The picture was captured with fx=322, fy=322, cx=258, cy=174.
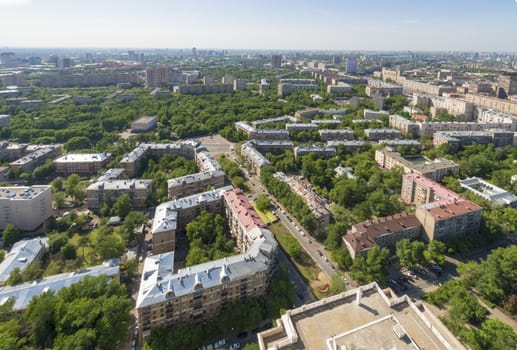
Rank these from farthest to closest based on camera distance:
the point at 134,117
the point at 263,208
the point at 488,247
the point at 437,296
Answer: the point at 134,117 → the point at 263,208 → the point at 488,247 → the point at 437,296

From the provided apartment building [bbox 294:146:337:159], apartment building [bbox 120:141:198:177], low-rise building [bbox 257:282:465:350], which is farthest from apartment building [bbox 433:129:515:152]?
low-rise building [bbox 257:282:465:350]

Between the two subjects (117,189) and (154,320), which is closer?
(154,320)

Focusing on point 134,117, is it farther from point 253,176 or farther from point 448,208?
point 448,208

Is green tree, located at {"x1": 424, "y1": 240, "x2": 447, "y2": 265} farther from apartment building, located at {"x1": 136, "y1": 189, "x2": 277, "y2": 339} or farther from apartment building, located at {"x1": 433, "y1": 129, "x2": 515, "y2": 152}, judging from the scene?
apartment building, located at {"x1": 433, "y1": 129, "x2": 515, "y2": 152}

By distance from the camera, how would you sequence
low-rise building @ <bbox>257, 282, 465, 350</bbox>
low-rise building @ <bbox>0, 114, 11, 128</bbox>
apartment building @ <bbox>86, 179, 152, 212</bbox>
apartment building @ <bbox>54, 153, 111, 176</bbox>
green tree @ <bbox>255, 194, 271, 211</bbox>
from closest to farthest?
1. low-rise building @ <bbox>257, 282, 465, 350</bbox>
2. green tree @ <bbox>255, 194, 271, 211</bbox>
3. apartment building @ <bbox>86, 179, 152, 212</bbox>
4. apartment building @ <bbox>54, 153, 111, 176</bbox>
5. low-rise building @ <bbox>0, 114, 11, 128</bbox>

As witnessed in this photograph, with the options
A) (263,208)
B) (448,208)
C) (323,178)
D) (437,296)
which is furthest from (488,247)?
(263,208)

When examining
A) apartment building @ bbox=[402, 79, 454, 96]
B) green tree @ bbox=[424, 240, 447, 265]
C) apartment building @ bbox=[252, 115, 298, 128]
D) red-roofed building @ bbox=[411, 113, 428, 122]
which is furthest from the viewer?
apartment building @ bbox=[402, 79, 454, 96]

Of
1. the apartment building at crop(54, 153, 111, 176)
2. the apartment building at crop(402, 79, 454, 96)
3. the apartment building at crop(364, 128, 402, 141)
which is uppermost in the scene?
the apartment building at crop(402, 79, 454, 96)
